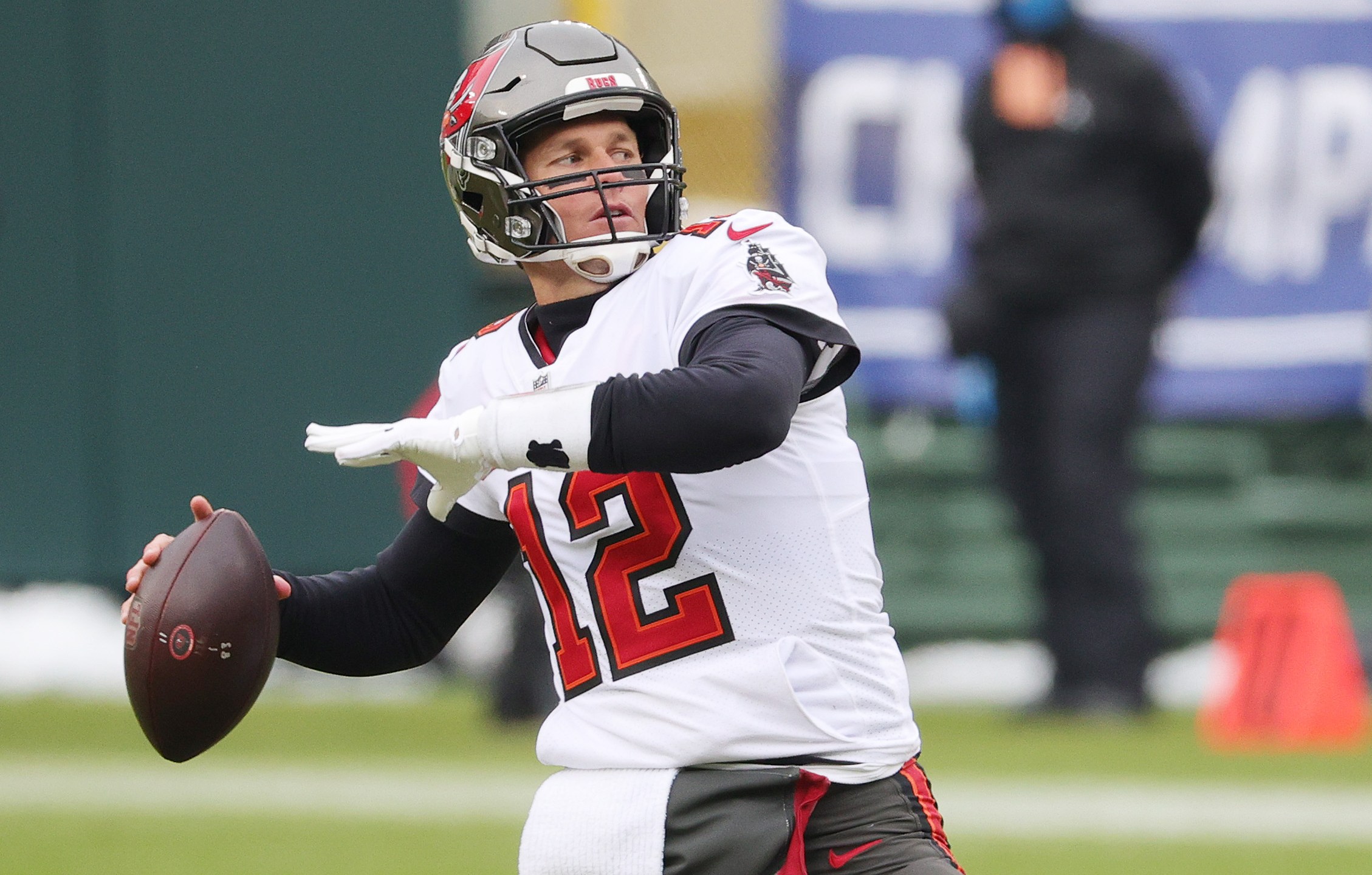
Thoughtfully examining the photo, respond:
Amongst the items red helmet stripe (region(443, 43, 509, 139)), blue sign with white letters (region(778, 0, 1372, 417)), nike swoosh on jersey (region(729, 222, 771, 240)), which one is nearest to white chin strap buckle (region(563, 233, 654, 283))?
nike swoosh on jersey (region(729, 222, 771, 240))

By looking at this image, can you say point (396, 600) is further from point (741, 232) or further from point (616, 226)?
point (741, 232)

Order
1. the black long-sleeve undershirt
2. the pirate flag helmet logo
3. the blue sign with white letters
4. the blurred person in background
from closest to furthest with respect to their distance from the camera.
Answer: the black long-sleeve undershirt
the pirate flag helmet logo
the blurred person in background
the blue sign with white letters

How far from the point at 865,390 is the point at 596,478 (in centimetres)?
672

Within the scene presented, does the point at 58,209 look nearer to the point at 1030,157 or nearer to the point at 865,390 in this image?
the point at 865,390

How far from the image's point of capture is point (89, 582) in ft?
31.9

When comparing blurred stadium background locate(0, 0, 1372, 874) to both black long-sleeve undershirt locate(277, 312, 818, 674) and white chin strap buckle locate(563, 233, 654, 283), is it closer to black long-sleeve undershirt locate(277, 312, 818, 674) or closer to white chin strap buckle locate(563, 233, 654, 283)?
black long-sleeve undershirt locate(277, 312, 818, 674)

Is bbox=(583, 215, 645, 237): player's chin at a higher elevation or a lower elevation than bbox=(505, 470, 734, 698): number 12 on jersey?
higher

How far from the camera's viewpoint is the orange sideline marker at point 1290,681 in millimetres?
7648

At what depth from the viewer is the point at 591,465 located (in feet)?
8.34

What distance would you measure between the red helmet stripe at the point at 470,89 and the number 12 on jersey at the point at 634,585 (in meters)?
0.61

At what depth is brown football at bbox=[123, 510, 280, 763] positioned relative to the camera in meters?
2.91

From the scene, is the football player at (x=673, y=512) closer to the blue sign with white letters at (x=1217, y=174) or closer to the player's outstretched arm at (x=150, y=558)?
the player's outstretched arm at (x=150, y=558)

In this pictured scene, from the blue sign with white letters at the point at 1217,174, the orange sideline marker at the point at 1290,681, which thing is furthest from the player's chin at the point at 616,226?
the blue sign with white letters at the point at 1217,174

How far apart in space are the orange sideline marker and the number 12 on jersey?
5.18 m
